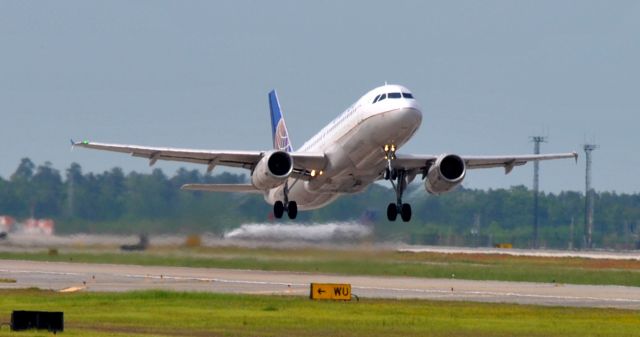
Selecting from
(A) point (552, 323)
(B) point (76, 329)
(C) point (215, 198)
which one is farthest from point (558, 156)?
(B) point (76, 329)

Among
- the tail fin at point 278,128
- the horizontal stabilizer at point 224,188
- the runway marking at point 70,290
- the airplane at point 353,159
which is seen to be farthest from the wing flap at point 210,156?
the tail fin at point 278,128

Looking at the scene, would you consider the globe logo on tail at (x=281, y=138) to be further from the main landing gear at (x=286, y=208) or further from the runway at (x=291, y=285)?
the main landing gear at (x=286, y=208)

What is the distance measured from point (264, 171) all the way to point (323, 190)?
14.1ft

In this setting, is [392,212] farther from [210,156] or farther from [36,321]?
[36,321]

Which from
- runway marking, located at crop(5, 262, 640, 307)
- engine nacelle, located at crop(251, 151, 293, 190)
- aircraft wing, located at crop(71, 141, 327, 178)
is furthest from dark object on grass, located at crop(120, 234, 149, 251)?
engine nacelle, located at crop(251, 151, 293, 190)

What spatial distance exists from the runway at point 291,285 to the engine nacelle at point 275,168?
4.26 metres

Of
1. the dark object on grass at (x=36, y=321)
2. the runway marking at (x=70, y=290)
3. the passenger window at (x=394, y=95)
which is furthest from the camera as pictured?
the runway marking at (x=70, y=290)

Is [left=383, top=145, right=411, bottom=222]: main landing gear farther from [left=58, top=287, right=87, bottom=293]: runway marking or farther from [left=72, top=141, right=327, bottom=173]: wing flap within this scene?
[left=58, top=287, right=87, bottom=293]: runway marking

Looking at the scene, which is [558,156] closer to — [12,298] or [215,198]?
[215,198]

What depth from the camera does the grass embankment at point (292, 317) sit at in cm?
3938

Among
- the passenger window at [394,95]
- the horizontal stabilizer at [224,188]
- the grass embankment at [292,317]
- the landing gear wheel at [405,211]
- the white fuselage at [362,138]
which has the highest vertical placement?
the passenger window at [394,95]

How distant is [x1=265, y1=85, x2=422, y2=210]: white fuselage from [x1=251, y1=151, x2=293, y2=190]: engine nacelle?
5.16ft

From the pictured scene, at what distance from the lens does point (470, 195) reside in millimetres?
100312

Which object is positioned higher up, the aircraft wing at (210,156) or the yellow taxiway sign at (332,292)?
the aircraft wing at (210,156)
